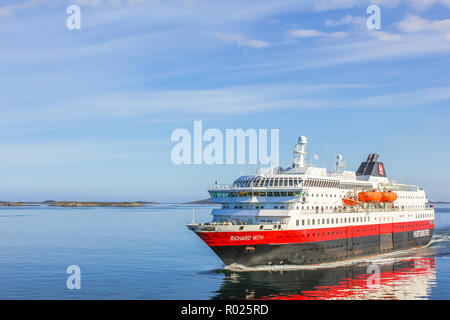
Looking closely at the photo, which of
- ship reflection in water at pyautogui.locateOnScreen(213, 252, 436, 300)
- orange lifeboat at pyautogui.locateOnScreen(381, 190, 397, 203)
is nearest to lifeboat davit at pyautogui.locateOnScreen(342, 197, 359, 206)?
orange lifeboat at pyautogui.locateOnScreen(381, 190, 397, 203)

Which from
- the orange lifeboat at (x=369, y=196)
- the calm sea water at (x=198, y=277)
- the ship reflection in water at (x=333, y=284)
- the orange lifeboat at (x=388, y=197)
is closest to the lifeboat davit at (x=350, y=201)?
the orange lifeboat at (x=369, y=196)

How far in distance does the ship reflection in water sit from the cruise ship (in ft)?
6.62

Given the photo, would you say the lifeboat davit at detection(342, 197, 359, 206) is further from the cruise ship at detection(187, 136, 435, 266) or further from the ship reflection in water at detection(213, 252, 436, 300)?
the ship reflection in water at detection(213, 252, 436, 300)

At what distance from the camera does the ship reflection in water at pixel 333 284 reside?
41.4 meters

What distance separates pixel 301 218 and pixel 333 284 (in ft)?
25.4

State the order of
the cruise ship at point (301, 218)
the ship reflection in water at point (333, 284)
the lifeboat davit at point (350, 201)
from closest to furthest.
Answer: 1. the ship reflection in water at point (333, 284)
2. the cruise ship at point (301, 218)
3. the lifeboat davit at point (350, 201)

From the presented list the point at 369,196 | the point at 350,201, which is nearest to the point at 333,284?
the point at 350,201

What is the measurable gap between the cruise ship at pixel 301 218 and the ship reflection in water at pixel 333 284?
2.02m

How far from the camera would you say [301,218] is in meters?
50.6

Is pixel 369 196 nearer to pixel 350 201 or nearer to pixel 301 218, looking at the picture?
pixel 350 201

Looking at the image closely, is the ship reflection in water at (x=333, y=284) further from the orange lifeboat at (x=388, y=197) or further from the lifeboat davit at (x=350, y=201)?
the orange lifeboat at (x=388, y=197)

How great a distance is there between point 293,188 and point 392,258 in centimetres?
2167

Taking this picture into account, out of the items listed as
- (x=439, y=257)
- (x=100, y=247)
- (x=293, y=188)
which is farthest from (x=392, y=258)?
(x=100, y=247)
